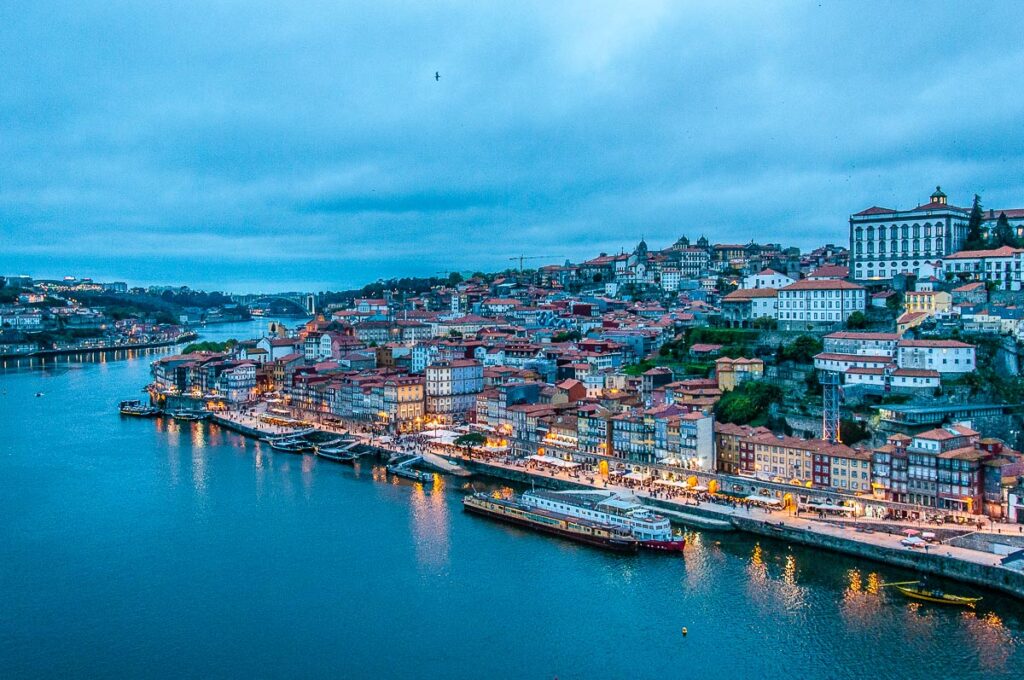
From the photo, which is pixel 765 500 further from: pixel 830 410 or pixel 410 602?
pixel 410 602

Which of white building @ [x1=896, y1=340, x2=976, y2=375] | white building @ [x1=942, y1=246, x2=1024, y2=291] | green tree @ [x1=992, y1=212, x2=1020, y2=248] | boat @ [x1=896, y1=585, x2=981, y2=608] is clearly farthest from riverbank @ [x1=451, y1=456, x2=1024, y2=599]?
green tree @ [x1=992, y1=212, x2=1020, y2=248]

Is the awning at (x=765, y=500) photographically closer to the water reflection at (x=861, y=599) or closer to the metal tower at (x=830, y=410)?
the metal tower at (x=830, y=410)

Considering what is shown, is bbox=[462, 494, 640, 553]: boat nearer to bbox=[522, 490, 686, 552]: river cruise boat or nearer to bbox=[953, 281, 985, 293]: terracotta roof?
bbox=[522, 490, 686, 552]: river cruise boat

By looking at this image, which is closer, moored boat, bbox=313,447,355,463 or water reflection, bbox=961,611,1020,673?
water reflection, bbox=961,611,1020,673

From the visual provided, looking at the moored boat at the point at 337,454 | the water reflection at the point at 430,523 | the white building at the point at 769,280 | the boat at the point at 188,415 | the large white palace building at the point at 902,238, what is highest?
the large white palace building at the point at 902,238

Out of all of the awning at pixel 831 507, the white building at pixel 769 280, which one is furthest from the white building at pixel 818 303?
the awning at pixel 831 507

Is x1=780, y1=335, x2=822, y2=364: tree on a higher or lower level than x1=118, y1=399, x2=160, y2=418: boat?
higher
